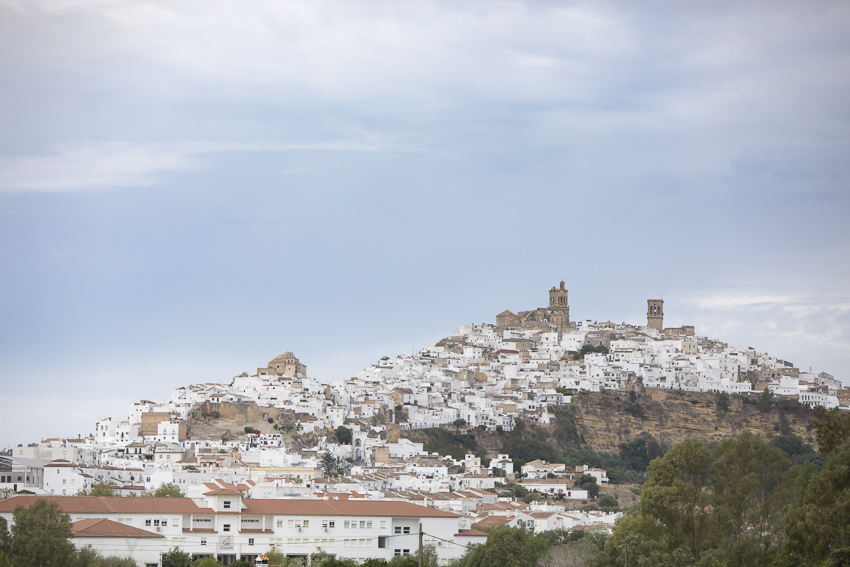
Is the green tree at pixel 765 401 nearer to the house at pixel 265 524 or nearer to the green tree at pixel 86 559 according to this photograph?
the house at pixel 265 524

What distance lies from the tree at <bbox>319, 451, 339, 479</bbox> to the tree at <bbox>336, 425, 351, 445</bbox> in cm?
511

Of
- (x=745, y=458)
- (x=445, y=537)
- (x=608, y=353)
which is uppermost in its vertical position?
(x=608, y=353)

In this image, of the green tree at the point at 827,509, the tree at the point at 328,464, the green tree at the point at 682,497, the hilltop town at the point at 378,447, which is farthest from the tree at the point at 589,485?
the green tree at the point at 827,509

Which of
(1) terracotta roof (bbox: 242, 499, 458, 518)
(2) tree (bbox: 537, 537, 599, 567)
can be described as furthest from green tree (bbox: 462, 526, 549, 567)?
(1) terracotta roof (bbox: 242, 499, 458, 518)

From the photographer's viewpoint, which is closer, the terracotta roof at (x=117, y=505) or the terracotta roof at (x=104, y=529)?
the terracotta roof at (x=104, y=529)

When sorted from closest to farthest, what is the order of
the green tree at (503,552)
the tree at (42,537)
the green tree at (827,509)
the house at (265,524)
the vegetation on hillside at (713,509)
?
the green tree at (827,509), the vegetation on hillside at (713,509), the tree at (42,537), the green tree at (503,552), the house at (265,524)

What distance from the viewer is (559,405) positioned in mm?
112312

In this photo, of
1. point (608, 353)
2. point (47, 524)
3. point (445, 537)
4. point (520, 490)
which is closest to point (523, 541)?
point (445, 537)

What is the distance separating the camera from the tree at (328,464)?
85.1 metres

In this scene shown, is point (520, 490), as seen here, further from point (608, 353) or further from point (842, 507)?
point (842, 507)

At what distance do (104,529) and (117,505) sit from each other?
381cm

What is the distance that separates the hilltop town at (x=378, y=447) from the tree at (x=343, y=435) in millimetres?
108

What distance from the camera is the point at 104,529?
148 feet

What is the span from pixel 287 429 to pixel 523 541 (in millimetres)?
53925
